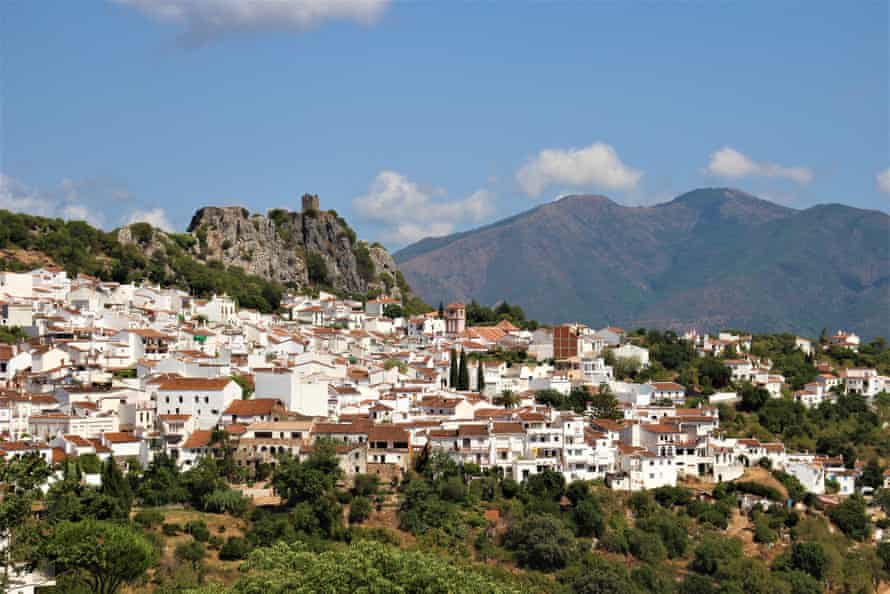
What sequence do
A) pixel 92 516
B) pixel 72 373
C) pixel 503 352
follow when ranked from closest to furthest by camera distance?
pixel 92 516
pixel 72 373
pixel 503 352

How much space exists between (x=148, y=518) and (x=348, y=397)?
434 inches

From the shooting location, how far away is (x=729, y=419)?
155 ft

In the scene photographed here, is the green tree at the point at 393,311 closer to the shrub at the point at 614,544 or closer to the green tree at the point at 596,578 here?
the shrub at the point at 614,544

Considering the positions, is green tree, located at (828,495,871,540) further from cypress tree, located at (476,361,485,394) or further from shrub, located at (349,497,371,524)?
shrub, located at (349,497,371,524)

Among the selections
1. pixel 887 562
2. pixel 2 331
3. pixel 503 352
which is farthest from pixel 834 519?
pixel 2 331

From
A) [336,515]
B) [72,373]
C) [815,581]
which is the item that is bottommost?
[815,581]

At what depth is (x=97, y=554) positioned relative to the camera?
25531 millimetres

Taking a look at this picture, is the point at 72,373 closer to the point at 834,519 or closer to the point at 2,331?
the point at 2,331

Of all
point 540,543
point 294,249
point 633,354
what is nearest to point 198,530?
point 540,543

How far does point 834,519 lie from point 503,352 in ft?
60.3

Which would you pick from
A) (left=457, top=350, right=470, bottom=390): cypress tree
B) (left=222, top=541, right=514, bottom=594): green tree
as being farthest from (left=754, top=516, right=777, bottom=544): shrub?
(left=222, top=541, right=514, bottom=594): green tree

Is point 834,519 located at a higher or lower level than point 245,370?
lower

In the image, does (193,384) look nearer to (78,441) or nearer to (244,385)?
(244,385)

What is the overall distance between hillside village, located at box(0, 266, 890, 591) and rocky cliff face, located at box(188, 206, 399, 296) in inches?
831
